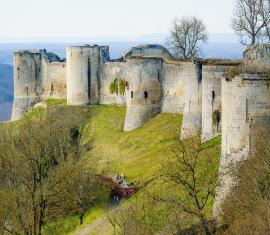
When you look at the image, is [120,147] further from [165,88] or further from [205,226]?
[205,226]

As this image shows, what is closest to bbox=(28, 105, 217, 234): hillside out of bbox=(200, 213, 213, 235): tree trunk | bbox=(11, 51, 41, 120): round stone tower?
bbox=(200, 213, 213, 235): tree trunk

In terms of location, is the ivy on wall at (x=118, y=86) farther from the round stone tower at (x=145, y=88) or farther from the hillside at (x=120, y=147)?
the round stone tower at (x=145, y=88)

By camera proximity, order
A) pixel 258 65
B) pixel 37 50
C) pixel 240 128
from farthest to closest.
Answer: pixel 37 50 < pixel 258 65 < pixel 240 128

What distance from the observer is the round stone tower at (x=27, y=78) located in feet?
216

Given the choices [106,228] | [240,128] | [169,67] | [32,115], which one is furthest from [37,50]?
[240,128]

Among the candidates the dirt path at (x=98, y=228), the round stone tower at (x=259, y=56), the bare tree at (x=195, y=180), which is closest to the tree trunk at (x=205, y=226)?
the bare tree at (x=195, y=180)

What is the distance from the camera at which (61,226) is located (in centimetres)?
4212

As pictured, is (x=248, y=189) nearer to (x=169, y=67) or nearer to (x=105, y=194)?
(x=105, y=194)

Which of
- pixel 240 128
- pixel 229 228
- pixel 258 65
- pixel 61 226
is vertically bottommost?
pixel 61 226

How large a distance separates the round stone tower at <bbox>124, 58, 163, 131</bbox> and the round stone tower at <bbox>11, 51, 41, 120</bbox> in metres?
15.9

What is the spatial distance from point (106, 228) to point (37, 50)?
3309cm

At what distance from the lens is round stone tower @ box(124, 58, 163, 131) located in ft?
167

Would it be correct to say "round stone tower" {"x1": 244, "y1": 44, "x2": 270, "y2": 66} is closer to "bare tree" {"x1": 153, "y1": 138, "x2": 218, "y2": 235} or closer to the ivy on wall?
"bare tree" {"x1": 153, "y1": 138, "x2": 218, "y2": 235}

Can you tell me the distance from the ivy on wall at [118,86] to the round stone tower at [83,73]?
1.38m
